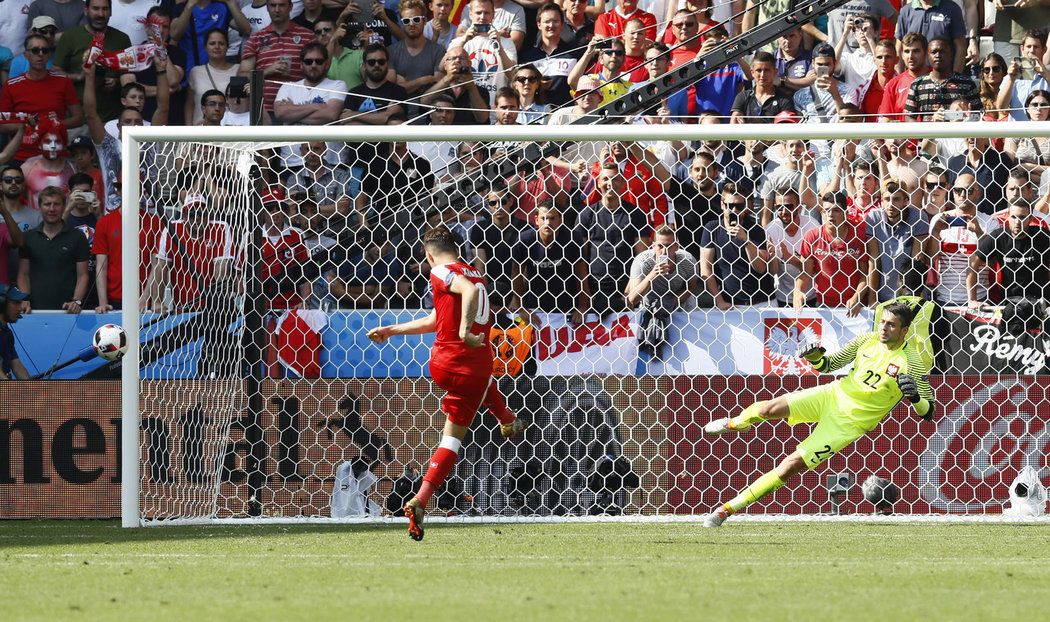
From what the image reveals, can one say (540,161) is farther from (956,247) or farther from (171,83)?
(171,83)

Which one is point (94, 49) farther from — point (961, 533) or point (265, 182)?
point (961, 533)

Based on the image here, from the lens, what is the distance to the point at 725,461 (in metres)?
10.1

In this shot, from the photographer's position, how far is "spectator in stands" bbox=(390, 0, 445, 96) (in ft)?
47.1

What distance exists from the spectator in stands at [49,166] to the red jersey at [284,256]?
3849 millimetres

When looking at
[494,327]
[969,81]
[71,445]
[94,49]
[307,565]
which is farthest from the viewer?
[94,49]

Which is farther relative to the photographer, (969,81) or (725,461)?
(969,81)

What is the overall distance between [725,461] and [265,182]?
13.4 ft

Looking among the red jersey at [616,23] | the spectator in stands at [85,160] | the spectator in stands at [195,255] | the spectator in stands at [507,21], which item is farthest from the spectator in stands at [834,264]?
the spectator in stands at [85,160]

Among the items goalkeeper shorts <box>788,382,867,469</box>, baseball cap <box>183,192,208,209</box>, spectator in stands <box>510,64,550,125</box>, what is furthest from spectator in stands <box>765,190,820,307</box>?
baseball cap <box>183,192,208,209</box>

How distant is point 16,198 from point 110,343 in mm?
5444

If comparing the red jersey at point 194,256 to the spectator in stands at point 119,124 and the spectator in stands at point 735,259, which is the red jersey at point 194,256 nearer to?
the spectator in stands at point 735,259

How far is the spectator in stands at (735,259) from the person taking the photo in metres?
10.8

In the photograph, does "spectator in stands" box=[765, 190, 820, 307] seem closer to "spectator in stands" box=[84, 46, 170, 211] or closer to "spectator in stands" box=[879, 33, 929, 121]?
"spectator in stands" box=[879, 33, 929, 121]

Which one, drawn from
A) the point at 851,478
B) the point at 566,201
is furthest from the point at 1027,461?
the point at 566,201
